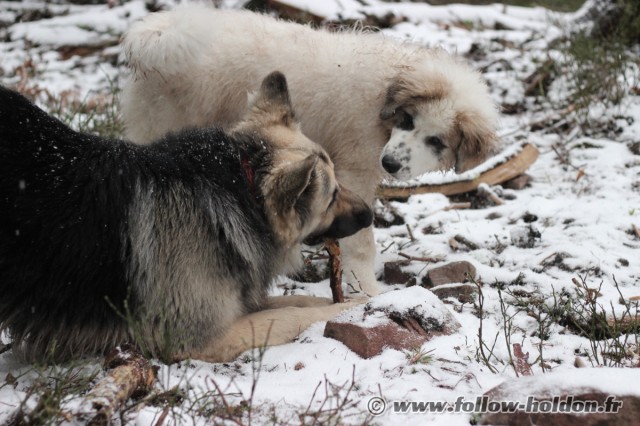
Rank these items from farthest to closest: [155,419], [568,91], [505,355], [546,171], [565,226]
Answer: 1. [568,91]
2. [546,171]
3. [565,226]
4. [505,355]
5. [155,419]

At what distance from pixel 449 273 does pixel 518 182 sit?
6.16 feet

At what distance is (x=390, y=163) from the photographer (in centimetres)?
395

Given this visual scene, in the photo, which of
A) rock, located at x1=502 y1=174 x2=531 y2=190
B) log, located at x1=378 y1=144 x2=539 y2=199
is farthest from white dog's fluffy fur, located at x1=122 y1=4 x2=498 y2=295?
rock, located at x1=502 y1=174 x2=531 y2=190

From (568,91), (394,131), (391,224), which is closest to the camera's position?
(394,131)

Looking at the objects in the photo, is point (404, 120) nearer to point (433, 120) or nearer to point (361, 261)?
point (433, 120)

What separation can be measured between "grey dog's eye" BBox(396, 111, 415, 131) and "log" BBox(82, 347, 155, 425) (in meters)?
2.23

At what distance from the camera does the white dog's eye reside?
4.04 metres

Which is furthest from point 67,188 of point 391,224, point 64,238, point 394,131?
point 391,224

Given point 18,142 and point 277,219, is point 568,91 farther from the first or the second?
point 18,142

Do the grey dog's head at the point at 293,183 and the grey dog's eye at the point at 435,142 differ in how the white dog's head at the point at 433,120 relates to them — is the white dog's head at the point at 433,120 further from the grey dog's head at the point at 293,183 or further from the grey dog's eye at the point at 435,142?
the grey dog's head at the point at 293,183

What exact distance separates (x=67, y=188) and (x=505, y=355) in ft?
6.92

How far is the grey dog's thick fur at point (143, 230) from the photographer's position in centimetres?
275

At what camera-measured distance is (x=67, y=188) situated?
2.81m

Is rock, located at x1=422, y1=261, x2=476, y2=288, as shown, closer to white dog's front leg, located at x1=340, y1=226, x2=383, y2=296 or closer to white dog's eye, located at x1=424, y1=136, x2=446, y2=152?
white dog's front leg, located at x1=340, y1=226, x2=383, y2=296
